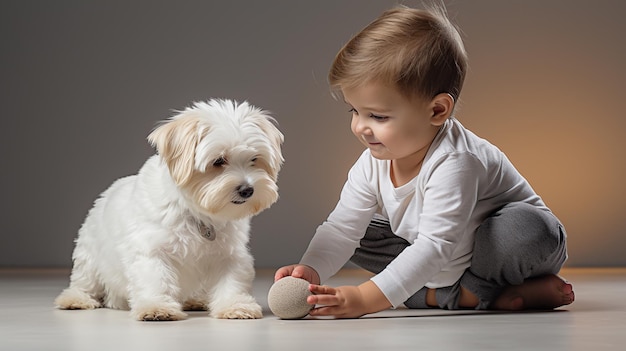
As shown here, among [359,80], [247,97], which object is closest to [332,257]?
[359,80]

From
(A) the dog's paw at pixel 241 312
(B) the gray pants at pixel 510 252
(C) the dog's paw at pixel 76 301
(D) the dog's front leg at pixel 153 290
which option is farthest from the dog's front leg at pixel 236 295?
(B) the gray pants at pixel 510 252

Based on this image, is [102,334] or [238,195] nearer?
[102,334]

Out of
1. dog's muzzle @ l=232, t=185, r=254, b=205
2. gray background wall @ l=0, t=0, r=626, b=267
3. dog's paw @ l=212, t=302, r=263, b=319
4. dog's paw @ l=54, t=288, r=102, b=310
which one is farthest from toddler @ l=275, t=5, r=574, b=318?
gray background wall @ l=0, t=0, r=626, b=267

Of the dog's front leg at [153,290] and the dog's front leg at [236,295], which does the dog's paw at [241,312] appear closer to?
the dog's front leg at [236,295]

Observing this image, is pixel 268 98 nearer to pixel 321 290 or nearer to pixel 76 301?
pixel 76 301

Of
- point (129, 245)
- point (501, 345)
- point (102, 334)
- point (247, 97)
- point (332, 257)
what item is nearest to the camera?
point (501, 345)

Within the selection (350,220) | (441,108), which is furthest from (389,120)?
(350,220)

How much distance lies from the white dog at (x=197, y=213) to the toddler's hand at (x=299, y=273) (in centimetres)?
9

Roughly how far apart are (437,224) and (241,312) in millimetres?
554

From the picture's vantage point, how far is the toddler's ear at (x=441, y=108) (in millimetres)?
2520

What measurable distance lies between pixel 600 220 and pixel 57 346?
3.66 metres

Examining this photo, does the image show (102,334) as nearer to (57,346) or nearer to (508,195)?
(57,346)

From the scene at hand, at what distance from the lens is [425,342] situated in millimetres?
1996

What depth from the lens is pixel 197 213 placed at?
254 centimetres
